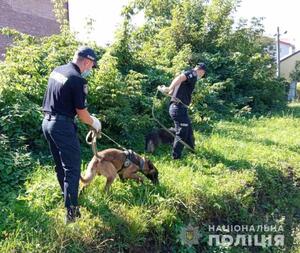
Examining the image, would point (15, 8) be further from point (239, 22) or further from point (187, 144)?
point (187, 144)

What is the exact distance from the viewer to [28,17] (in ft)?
66.9

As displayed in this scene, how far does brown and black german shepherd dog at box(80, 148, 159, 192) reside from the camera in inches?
201

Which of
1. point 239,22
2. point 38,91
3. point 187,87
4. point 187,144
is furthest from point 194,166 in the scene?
point 239,22

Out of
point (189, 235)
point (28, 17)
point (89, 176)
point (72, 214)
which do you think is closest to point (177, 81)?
point (89, 176)

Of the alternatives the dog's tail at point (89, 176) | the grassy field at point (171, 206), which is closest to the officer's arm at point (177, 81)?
the grassy field at point (171, 206)

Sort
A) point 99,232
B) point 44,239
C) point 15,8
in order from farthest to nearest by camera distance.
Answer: point 15,8, point 99,232, point 44,239

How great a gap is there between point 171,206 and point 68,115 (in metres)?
1.96

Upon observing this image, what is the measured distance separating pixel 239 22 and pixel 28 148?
12.3 m

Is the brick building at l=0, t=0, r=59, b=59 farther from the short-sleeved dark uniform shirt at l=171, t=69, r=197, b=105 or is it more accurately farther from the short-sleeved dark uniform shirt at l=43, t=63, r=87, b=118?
the short-sleeved dark uniform shirt at l=43, t=63, r=87, b=118

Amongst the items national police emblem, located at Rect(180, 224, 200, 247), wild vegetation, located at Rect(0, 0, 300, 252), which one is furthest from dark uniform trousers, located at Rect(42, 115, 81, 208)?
national police emblem, located at Rect(180, 224, 200, 247)

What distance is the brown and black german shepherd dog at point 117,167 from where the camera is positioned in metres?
5.11

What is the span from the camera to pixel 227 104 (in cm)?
1407

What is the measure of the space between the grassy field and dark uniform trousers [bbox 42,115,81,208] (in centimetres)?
34

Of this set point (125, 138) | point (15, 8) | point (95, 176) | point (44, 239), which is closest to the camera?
point (44, 239)
